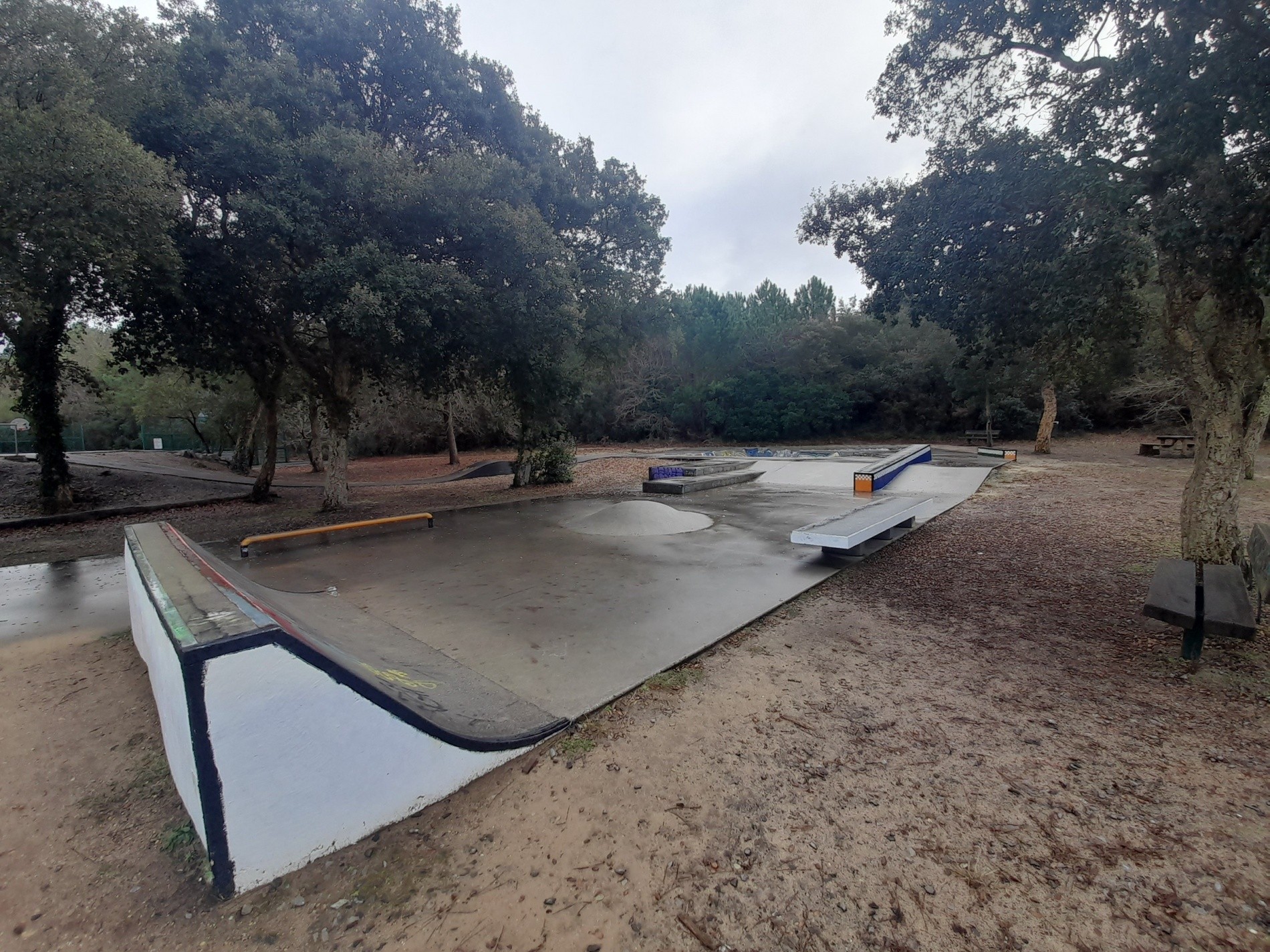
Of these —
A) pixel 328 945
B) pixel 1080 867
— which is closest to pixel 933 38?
pixel 1080 867

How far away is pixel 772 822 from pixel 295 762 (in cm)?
171

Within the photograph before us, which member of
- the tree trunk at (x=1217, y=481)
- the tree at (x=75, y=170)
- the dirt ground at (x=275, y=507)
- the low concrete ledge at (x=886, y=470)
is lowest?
the dirt ground at (x=275, y=507)

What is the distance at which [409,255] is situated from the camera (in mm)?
7285

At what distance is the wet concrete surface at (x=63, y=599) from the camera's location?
4188 mm

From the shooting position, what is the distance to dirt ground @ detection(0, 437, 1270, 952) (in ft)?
5.35

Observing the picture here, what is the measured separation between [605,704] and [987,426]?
28.1 m

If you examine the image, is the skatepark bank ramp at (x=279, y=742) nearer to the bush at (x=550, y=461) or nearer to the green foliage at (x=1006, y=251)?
the green foliage at (x=1006, y=251)

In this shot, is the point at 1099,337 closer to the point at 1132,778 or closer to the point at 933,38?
the point at 933,38

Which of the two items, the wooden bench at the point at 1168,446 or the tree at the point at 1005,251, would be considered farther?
the wooden bench at the point at 1168,446

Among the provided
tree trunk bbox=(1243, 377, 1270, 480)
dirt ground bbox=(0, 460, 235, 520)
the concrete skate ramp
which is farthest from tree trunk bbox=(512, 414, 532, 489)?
tree trunk bbox=(1243, 377, 1270, 480)

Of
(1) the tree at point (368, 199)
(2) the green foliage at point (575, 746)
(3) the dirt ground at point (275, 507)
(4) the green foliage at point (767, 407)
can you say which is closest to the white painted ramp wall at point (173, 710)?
(2) the green foliage at point (575, 746)

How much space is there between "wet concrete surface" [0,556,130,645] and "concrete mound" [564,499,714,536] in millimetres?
4661

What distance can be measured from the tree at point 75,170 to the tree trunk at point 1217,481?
31.5 ft

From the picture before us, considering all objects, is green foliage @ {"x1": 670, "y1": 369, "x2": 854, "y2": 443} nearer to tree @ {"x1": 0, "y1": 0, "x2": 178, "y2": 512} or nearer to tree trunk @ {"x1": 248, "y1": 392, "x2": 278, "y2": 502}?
tree trunk @ {"x1": 248, "y1": 392, "x2": 278, "y2": 502}
